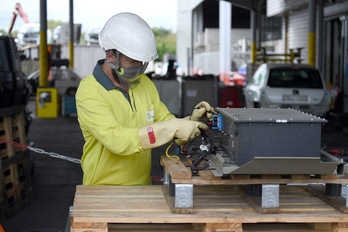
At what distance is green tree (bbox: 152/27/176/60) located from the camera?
88.2 metres

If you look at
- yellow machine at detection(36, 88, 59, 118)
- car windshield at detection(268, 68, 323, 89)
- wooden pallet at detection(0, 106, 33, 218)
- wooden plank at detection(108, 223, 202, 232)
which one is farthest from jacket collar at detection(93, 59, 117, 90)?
yellow machine at detection(36, 88, 59, 118)

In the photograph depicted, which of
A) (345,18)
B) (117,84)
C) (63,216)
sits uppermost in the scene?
(345,18)

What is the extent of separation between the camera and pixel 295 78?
18969 mm

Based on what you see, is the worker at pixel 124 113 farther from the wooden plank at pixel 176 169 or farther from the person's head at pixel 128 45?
the wooden plank at pixel 176 169

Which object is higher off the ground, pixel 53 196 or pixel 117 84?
pixel 117 84

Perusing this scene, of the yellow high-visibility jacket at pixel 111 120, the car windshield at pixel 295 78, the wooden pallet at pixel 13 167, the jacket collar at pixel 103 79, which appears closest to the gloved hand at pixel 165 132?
the yellow high-visibility jacket at pixel 111 120

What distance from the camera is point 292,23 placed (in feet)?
109

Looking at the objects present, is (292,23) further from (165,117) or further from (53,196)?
(165,117)

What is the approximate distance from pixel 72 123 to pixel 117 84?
16541mm

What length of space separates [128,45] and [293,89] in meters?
14.8

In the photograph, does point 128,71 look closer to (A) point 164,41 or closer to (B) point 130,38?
(B) point 130,38

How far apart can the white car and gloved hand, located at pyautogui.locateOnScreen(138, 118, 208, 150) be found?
1445cm

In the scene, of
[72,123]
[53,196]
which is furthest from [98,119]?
[72,123]

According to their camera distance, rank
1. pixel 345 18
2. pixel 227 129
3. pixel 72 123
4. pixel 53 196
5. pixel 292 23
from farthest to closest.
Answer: pixel 292 23 < pixel 345 18 < pixel 72 123 < pixel 53 196 < pixel 227 129
